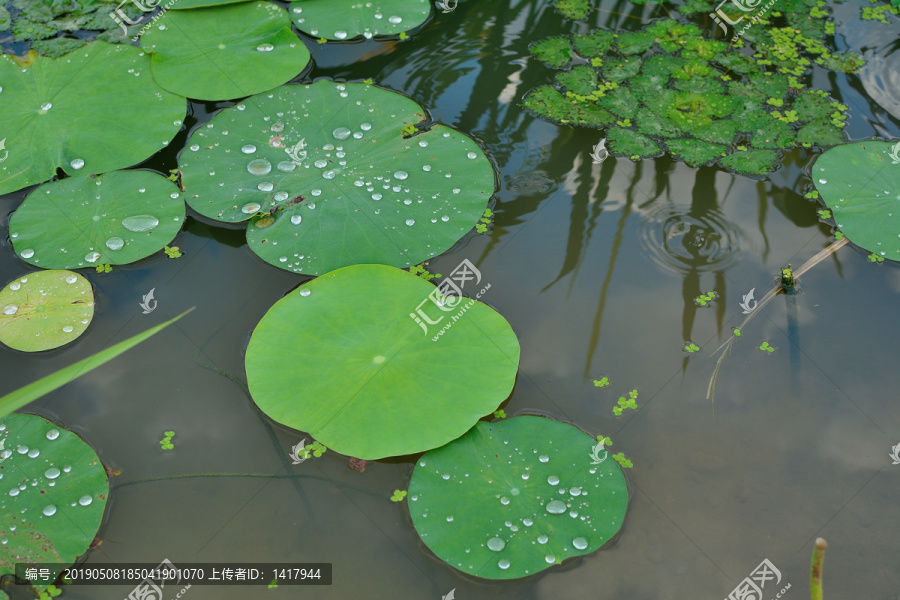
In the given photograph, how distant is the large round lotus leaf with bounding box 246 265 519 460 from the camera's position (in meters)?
2.33

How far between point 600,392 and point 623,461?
31cm

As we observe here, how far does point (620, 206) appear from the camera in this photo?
10.3ft

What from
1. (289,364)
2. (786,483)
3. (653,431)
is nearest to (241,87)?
(289,364)

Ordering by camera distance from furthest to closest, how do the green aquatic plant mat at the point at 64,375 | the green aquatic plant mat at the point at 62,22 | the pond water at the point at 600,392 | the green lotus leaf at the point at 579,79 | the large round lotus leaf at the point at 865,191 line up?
the green aquatic plant mat at the point at 62,22 < the green lotus leaf at the point at 579,79 < the large round lotus leaf at the point at 865,191 < the green aquatic plant mat at the point at 64,375 < the pond water at the point at 600,392

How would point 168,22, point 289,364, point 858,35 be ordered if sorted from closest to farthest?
point 289,364 → point 168,22 → point 858,35

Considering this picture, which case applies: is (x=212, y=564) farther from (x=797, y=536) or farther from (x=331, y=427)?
(x=797, y=536)

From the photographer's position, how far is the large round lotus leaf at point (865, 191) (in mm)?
2941

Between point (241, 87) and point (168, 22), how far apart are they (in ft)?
2.45

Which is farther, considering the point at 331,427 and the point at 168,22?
the point at 168,22

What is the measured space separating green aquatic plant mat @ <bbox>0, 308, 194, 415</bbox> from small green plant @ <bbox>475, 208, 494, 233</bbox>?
4.82 feet

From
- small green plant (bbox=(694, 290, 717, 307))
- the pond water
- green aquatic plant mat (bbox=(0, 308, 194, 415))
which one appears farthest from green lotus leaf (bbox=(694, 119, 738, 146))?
green aquatic plant mat (bbox=(0, 308, 194, 415))

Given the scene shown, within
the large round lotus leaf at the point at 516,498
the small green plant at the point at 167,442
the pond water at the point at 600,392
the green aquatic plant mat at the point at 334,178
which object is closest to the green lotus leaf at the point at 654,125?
the pond water at the point at 600,392

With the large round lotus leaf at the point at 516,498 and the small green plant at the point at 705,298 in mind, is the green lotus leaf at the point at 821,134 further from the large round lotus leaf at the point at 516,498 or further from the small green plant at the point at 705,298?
the large round lotus leaf at the point at 516,498

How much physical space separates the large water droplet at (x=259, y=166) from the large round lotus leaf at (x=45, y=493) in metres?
1.42
